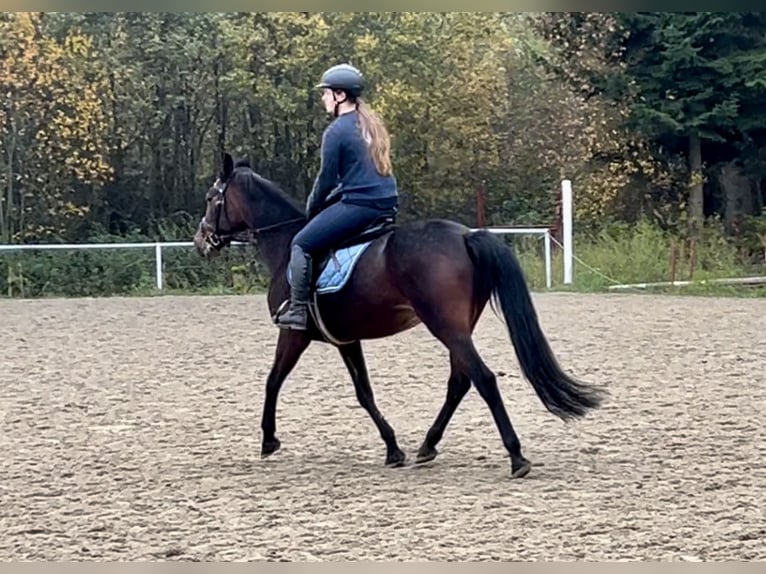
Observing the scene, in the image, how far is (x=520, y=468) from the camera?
5.52m

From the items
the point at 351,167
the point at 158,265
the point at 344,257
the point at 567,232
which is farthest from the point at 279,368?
the point at 158,265

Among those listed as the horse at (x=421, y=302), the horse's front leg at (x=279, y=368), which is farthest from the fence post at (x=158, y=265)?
the horse's front leg at (x=279, y=368)

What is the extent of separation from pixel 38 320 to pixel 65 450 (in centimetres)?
876

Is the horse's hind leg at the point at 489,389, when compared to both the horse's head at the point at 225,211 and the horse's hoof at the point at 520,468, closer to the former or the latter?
the horse's hoof at the point at 520,468

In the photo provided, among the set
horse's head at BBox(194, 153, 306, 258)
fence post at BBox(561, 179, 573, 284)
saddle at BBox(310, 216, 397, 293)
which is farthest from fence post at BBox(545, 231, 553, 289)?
saddle at BBox(310, 216, 397, 293)

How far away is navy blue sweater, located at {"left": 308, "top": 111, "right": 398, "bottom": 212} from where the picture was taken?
572 centimetres

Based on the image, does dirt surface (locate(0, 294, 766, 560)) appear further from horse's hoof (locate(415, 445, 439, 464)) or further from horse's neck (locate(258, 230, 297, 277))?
horse's neck (locate(258, 230, 297, 277))

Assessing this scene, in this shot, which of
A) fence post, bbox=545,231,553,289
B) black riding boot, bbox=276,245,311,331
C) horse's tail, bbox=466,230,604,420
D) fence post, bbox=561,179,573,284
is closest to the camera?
horse's tail, bbox=466,230,604,420

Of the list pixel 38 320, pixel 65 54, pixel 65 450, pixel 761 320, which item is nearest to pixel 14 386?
pixel 65 450

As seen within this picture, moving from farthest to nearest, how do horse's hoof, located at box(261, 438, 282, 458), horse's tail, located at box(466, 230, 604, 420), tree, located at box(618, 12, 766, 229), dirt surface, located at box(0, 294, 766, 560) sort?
tree, located at box(618, 12, 766, 229) → horse's hoof, located at box(261, 438, 282, 458) → horse's tail, located at box(466, 230, 604, 420) → dirt surface, located at box(0, 294, 766, 560)

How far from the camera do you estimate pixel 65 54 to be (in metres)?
23.9

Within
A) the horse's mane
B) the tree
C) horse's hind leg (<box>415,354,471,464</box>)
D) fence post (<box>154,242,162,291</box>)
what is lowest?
horse's hind leg (<box>415,354,471,464</box>)

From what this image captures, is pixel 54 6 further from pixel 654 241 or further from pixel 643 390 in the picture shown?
pixel 654 241

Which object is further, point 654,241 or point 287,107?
point 287,107
